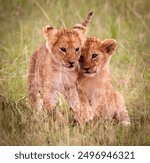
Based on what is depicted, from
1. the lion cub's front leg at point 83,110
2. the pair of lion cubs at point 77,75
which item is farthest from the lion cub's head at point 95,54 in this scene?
the lion cub's front leg at point 83,110

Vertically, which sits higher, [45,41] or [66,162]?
[45,41]

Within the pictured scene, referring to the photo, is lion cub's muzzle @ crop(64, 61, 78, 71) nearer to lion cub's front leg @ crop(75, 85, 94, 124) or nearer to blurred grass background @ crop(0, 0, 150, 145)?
lion cub's front leg @ crop(75, 85, 94, 124)

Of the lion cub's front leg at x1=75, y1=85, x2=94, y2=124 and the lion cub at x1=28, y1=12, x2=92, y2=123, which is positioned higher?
the lion cub at x1=28, y1=12, x2=92, y2=123

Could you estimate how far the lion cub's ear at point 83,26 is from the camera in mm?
6660

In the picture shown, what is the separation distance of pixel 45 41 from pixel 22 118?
44cm

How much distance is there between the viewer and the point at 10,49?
689 centimetres

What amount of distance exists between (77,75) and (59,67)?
0.34 ft

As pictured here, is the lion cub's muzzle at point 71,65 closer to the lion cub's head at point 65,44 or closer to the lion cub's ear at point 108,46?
the lion cub's head at point 65,44

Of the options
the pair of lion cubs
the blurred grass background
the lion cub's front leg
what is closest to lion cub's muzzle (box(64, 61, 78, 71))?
the pair of lion cubs

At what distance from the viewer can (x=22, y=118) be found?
6.71 meters

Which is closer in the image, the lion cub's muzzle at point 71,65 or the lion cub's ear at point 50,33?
the lion cub's muzzle at point 71,65

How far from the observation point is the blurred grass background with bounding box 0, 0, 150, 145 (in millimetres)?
6637

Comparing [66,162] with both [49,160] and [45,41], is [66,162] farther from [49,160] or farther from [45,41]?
[45,41]

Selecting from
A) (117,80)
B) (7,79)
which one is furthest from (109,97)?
(7,79)
